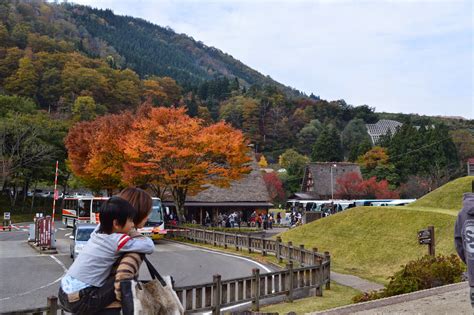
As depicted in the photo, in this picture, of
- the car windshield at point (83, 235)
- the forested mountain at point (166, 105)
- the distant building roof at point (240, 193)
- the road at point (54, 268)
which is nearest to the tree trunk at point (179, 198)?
the road at point (54, 268)

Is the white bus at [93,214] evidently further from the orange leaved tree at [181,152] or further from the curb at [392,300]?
the curb at [392,300]

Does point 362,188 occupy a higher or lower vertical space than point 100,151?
lower

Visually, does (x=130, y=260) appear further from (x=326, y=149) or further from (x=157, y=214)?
(x=326, y=149)

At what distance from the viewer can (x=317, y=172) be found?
221 ft

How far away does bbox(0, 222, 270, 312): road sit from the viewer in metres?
13.2

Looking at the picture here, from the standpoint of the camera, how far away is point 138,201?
12.5 feet

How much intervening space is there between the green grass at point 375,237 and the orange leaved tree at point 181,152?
28.3ft

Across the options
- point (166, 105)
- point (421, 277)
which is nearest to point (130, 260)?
point (421, 277)

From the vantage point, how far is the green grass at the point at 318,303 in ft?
37.4

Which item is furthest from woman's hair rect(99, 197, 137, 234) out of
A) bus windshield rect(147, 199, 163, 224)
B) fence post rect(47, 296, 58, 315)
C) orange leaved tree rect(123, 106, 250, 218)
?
orange leaved tree rect(123, 106, 250, 218)

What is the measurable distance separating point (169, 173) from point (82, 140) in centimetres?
1495

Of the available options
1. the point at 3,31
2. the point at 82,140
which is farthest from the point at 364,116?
the point at 82,140

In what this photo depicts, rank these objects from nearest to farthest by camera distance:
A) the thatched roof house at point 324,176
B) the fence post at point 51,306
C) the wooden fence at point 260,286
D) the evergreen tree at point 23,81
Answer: the fence post at point 51,306 → the wooden fence at point 260,286 → the thatched roof house at point 324,176 → the evergreen tree at point 23,81

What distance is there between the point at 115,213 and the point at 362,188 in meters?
59.0
